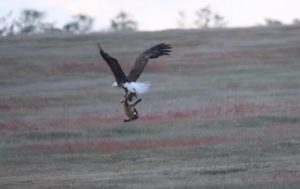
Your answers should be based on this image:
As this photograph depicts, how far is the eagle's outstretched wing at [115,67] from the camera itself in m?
15.8

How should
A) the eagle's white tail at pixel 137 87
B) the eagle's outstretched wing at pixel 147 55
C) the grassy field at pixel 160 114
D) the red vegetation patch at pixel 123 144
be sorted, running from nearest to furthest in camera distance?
1. the eagle's white tail at pixel 137 87
2. the eagle's outstretched wing at pixel 147 55
3. the grassy field at pixel 160 114
4. the red vegetation patch at pixel 123 144

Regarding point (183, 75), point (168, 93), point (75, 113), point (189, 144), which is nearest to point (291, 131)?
point (189, 144)

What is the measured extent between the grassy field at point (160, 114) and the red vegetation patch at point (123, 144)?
0.03m

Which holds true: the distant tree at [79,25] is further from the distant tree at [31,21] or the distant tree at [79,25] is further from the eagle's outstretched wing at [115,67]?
the eagle's outstretched wing at [115,67]

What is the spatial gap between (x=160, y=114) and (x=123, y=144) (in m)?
5.76

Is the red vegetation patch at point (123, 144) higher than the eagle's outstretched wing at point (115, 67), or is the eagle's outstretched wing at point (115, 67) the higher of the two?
the eagle's outstretched wing at point (115, 67)

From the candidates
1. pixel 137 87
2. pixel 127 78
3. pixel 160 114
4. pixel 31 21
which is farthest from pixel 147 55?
pixel 31 21

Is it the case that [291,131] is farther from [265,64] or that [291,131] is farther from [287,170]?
[265,64]

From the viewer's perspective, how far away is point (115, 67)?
16.1m

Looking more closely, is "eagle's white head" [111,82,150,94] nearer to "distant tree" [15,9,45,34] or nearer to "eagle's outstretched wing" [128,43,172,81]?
"eagle's outstretched wing" [128,43,172,81]

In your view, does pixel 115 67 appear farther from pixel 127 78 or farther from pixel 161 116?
pixel 161 116

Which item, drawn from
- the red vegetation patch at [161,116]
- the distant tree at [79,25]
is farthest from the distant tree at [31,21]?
the red vegetation patch at [161,116]

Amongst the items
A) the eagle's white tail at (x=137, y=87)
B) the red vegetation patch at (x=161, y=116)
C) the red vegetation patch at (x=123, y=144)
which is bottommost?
the red vegetation patch at (x=123, y=144)

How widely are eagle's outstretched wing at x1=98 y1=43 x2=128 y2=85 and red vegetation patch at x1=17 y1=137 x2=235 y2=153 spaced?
8546 mm
